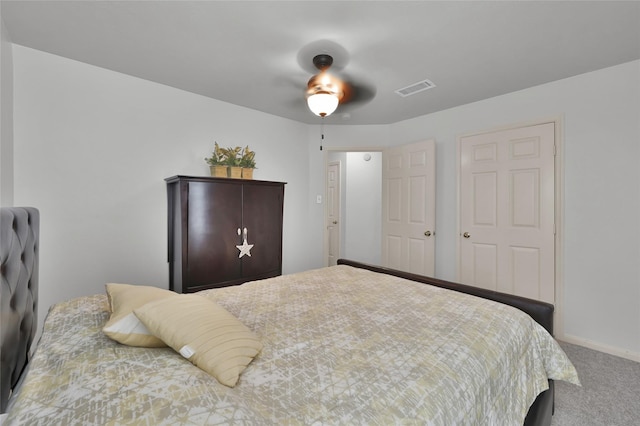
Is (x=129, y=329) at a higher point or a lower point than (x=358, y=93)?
lower

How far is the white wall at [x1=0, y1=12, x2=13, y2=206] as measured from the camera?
187 centimetres

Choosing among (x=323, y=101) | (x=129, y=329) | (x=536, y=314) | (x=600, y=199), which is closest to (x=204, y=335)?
(x=129, y=329)

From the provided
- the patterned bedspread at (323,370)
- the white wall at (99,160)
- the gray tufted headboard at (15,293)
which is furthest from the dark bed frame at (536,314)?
the white wall at (99,160)

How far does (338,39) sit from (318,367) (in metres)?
2.02

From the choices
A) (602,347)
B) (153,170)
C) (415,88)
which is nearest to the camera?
(602,347)

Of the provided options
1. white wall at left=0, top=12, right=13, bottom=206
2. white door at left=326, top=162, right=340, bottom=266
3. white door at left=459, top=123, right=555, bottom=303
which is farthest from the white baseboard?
Result: white wall at left=0, top=12, right=13, bottom=206

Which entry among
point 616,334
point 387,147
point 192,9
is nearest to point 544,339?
point 616,334

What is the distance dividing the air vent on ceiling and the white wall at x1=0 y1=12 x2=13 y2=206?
3.08m

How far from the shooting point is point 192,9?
174cm

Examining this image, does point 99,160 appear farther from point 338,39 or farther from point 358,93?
point 358,93

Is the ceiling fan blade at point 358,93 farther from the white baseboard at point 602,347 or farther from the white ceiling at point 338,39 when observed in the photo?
the white baseboard at point 602,347

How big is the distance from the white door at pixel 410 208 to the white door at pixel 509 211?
35cm

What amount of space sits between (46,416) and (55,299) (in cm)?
226

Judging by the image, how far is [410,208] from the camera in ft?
12.2
